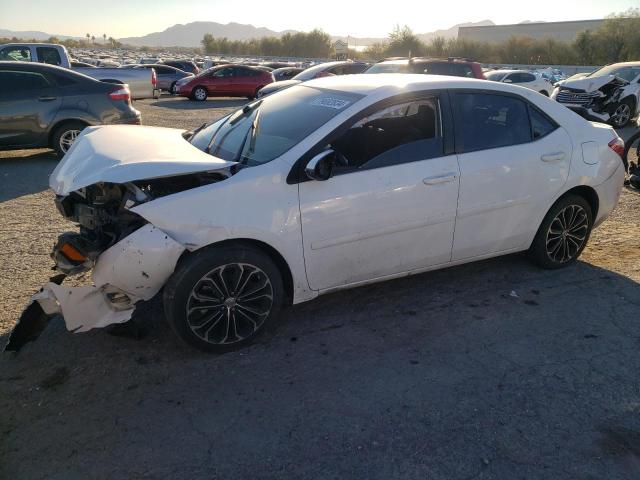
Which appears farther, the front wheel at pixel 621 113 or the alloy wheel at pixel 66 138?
the front wheel at pixel 621 113

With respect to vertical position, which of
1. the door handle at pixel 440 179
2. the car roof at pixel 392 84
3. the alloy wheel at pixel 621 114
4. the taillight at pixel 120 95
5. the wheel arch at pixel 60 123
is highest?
the car roof at pixel 392 84

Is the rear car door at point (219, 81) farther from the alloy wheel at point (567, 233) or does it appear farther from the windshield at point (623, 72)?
the alloy wheel at point (567, 233)

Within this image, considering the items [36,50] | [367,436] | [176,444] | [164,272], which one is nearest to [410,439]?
[367,436]

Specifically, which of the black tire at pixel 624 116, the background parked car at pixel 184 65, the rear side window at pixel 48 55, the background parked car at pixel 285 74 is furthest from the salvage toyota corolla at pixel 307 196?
the background parked car at pixel 184 65

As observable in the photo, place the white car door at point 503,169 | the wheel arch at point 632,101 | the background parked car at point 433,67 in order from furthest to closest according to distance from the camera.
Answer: the wheel arch at point 632,101 < the background parked car at point 433,67 < the white car door at point 503,169

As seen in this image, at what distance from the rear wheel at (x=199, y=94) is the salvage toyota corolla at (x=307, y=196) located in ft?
64.0

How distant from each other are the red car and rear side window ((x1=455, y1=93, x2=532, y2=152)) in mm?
20344

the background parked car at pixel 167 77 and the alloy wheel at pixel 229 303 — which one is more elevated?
the background parked car at pixel 167 77

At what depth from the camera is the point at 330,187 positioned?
3580 millimetres

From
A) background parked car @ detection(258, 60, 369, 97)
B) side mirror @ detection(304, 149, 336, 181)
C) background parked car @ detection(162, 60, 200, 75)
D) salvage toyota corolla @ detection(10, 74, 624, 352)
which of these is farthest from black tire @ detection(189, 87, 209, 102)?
side mirror @ detection(304, 149, 336, 181)

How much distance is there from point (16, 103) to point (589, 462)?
354 inches

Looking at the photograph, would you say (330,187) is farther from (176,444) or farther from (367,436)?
(176,444)

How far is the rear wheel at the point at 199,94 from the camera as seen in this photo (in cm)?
2308

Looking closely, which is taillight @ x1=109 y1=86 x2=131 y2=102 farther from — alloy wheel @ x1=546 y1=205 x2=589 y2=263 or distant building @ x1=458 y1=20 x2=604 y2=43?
distant building @ x1=458 y1=20 x2=604 y2=43
